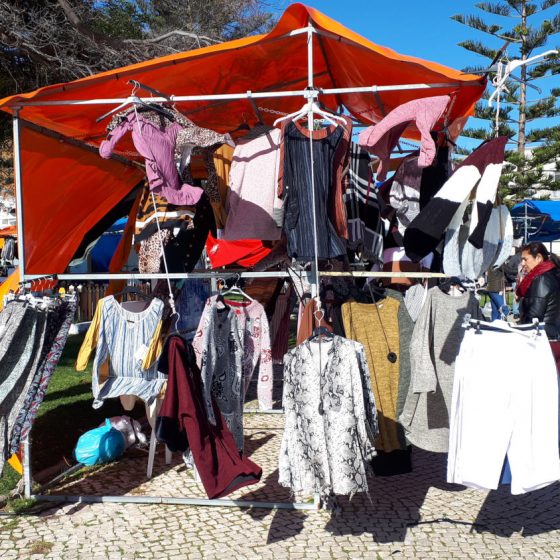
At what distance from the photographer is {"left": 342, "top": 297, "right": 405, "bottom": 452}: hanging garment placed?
3688mm

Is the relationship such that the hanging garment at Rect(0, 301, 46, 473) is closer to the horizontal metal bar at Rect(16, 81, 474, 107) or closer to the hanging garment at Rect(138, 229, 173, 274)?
the hanging garment at Rect(138, 229, 173, 274)

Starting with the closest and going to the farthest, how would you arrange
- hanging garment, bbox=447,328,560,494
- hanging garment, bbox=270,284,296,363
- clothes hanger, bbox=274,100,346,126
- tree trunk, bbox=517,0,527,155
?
hanging garment, bbox=447,328,560,494, clothes hanger, bbox=274,100,346,126, hanging garment, bbox=270,284,296,363, tree trunk, bbox=517,0,527,155

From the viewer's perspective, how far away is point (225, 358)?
397cm

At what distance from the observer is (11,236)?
15.1 metres

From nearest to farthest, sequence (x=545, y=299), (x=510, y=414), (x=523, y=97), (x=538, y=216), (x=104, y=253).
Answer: (x=510, y=414)
(x=545, y=299)
(x=538, y=216)
(x=104, y=253)
(x=523, y=97)

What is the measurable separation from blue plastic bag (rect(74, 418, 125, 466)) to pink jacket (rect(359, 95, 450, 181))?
313 centimetres

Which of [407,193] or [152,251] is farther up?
[407,193]

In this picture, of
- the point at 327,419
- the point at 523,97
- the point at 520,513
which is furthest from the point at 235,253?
the point at 523,97

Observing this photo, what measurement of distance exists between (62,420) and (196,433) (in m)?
3.25

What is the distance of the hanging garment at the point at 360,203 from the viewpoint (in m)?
3.90

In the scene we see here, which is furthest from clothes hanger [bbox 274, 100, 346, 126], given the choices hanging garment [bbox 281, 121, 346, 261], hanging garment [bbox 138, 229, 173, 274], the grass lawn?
the grass lawn

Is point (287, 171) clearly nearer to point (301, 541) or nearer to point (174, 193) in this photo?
point (174, 193)

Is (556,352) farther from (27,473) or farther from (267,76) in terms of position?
(27,473)

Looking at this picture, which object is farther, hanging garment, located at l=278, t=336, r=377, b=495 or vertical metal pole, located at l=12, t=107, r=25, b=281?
vertical metal pole, located at l=12, t=107, r=25, b=281
